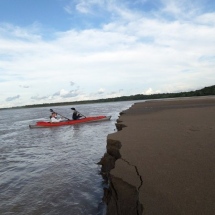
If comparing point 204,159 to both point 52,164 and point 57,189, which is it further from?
point 52,164

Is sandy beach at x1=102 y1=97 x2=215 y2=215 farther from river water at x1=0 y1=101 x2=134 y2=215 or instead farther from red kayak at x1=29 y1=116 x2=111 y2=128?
red kayak at x1=29 y1=116 x2=111 y2=128

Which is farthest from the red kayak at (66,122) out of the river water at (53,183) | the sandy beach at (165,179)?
the sandy beach at (165,179)

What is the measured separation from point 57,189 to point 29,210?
1.33m

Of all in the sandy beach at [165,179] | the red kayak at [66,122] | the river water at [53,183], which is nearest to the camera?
the sandy beach at [165,179]

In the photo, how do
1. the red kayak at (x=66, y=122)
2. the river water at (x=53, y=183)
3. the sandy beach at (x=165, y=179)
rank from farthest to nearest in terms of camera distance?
the red kayak at (x=66, y=122) < the river water at (x=53, y=183) < the sandy beach at (x=165, y=179)

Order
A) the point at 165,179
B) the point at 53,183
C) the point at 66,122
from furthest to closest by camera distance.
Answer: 1. the point at 66,122
2. the point at 53,183
3. the point at 165,179

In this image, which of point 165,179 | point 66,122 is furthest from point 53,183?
point 66,122

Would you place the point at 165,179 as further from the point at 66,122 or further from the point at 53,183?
the point at 66,122

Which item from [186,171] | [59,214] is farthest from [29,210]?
[186,171]

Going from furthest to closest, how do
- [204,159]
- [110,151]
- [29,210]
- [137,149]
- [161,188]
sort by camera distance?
[110,151] < [137,149] < [29,210] < [204,159] < [161,188]

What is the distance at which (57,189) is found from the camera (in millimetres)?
7281

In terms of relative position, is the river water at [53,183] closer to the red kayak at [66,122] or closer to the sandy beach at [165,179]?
the sandy beach at [165,179]

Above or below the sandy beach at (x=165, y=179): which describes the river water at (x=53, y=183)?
below

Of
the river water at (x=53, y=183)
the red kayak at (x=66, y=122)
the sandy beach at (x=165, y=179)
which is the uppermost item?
the sandy beach at (x=165, y=179)
